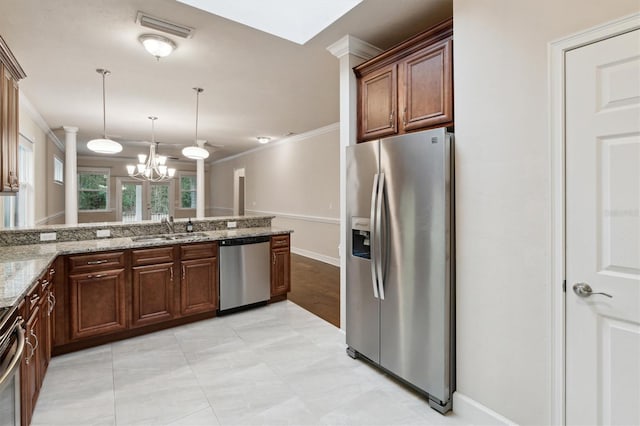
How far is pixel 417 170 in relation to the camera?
6.89ft

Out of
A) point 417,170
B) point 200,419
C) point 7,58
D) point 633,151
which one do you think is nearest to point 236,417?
point 200,419

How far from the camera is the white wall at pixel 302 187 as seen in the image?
20.5 feet

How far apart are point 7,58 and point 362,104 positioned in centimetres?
252

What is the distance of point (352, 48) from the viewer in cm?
284

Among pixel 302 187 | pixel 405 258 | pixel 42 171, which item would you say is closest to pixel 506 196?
pixel 405 258

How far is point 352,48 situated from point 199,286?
8.90 feet

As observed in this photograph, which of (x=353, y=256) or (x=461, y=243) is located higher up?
(x=461, y=243)

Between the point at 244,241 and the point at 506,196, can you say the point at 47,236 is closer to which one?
the point at 244,241

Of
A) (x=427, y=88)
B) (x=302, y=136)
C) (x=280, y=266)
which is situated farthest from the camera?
(x=302, y=136)

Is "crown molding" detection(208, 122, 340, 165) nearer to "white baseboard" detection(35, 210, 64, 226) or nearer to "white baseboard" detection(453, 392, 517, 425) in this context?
"white baseboard" detection(35, 210, 64, 226)

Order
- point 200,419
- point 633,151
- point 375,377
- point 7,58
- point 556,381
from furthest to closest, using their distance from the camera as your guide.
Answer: point 375,377 < point 7,58 < point 200,419 < point 556,381 < point 633,151

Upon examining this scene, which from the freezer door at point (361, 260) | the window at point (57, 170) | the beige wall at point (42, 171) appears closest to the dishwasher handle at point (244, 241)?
the freezer door at point (361, 260)

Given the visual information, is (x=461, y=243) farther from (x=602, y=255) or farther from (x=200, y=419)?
(x=200, y=419)

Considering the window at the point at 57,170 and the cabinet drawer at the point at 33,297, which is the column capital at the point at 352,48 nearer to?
the cabinet drawer at the point at 33,297
